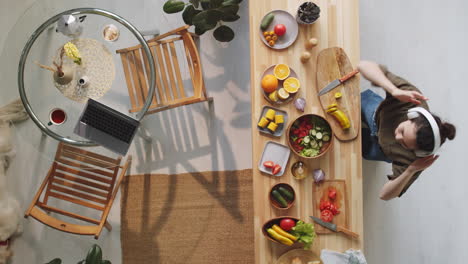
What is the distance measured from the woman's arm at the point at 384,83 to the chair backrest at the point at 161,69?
0.97 meters

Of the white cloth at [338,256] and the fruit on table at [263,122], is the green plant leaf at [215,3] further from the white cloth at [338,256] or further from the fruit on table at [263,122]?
the white cloth at [338,256]

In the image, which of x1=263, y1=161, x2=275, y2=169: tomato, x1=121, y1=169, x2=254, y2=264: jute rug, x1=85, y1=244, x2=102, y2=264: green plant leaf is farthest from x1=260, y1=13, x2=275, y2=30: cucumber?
x1=85, y1=244, x2=102, y2=264: green plant leaf

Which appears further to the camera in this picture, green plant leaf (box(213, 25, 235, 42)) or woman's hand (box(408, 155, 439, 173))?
green plant leaf (box(213, 25, 235, 42))

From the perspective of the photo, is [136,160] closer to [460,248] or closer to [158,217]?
[158,217]

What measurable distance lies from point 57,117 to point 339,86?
164cm

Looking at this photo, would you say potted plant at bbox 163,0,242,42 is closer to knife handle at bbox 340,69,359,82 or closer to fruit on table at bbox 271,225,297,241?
knife handle at bbox 340,69,359,82

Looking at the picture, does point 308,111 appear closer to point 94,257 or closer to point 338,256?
point 338,256

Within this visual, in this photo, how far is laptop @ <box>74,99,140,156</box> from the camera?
6.46 feet

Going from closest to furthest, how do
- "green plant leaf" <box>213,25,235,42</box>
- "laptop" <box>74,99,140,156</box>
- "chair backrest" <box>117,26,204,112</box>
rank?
"laptop" <box>74,99,140,156</box>, "chair backrest" <box>117,26,204,112</box>, "green plant leaf" <box>213,25,235,42</box>

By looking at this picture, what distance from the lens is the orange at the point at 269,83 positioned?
215cm

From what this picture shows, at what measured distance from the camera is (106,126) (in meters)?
1.98

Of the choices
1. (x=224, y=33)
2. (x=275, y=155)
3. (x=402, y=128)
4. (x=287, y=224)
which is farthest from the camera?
(x=224, y=33)

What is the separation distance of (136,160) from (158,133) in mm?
273

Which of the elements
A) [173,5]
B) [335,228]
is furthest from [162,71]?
[335,228]
